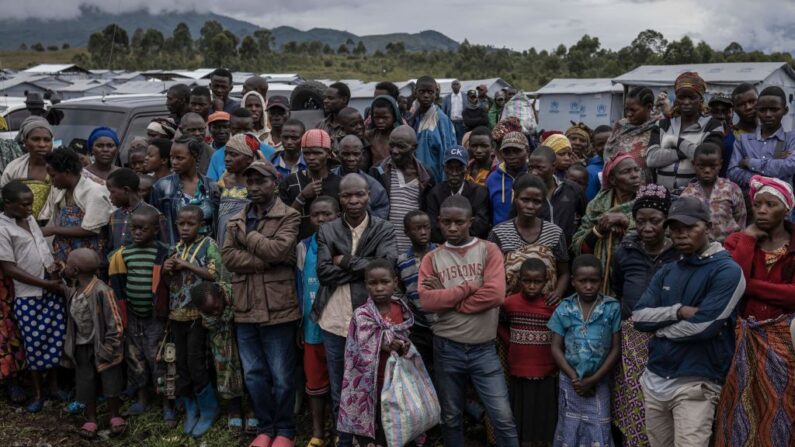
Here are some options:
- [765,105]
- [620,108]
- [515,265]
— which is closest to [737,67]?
[620,108]

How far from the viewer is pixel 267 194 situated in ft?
15.2

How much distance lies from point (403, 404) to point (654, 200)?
6.36 ft

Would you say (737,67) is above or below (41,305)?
above

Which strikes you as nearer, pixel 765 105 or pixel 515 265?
pixel 515 265

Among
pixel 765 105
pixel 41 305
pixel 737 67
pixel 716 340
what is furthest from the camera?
pixel 737 67

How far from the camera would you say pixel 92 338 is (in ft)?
16.5

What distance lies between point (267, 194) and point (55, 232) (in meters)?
1.99

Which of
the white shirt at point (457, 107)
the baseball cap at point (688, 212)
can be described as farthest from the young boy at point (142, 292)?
the white shirt at point (457, 107)

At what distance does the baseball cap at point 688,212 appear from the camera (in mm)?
3596

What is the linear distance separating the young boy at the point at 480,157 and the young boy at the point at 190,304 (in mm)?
2139

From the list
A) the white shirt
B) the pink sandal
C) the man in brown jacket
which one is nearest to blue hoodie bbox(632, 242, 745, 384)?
the man in brown jacket

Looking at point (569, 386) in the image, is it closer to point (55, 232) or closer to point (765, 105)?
point (765, 105)

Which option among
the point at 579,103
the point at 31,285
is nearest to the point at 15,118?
the point at 31,285

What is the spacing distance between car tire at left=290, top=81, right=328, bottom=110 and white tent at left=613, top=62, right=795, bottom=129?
1288cm
